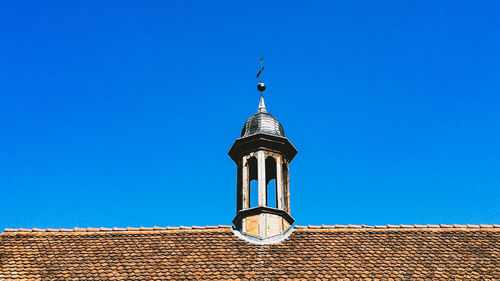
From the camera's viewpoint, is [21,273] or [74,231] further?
[74,231]

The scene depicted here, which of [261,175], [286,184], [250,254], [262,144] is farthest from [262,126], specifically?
[250,254]

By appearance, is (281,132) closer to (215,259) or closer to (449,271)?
(215,259)

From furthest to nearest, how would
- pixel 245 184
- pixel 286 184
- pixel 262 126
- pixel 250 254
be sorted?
pixel 262 126
pixel 286 184
pixel 245 184
pixel 250 254

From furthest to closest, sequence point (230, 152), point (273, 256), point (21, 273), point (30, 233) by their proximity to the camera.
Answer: point (230, 152)
point (30, 233)
point (273, 256)
point (21, 273)

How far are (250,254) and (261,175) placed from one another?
2.86 meters

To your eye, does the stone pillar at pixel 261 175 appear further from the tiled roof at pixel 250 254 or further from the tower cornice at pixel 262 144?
the tiled roof at pixel 250 254

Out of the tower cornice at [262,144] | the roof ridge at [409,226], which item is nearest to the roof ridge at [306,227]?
the roof ridge at [409,226]

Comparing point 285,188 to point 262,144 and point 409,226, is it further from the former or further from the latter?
point 409,226

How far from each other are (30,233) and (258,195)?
5.92 m

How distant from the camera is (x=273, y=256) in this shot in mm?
12820

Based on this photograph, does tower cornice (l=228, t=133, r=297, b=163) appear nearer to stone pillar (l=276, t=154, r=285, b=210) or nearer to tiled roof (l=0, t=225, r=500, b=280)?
stone pillar (l=276, t=154, r=285, b=210)

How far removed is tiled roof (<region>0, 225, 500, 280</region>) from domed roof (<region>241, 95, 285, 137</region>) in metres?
3.11

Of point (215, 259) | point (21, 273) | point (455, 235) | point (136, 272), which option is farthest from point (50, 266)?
point (455, 235)

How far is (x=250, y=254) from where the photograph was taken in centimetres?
1297
